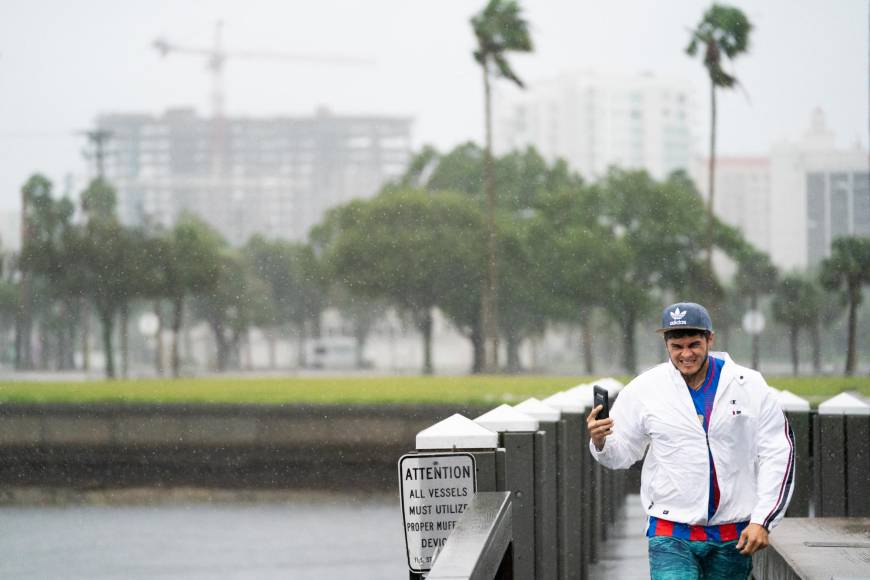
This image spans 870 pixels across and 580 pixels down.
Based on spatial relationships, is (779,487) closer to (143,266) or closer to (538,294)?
(538,294)

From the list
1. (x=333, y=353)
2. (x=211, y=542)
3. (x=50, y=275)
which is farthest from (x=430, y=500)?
(x=50, y=275)

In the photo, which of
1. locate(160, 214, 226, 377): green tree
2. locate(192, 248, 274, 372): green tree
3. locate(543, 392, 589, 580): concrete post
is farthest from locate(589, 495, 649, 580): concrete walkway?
locate(192, 248, 274, 372): green tree

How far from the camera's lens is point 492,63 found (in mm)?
59438

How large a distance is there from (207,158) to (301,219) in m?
14.7

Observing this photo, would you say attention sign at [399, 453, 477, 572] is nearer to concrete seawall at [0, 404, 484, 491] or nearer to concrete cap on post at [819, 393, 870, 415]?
concrete cap on post at [819, 393, 870, 415]

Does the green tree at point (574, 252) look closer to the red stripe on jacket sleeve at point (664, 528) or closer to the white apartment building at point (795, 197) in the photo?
the white apartment building at point (795, 197)

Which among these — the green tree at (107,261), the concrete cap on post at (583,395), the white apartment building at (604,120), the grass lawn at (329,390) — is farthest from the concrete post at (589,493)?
the white apartment building at (604,120)

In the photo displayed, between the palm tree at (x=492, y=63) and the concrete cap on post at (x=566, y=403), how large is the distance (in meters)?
46.0

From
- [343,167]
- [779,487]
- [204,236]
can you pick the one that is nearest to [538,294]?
[204,236]

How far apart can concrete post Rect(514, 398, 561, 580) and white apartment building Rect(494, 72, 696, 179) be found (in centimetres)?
5526

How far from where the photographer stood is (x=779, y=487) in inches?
199

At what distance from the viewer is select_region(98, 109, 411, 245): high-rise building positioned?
68125mm

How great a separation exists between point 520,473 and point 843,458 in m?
2.45

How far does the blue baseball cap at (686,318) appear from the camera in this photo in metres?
5.07
